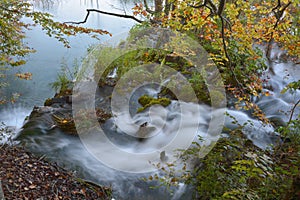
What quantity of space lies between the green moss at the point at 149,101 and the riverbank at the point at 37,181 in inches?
92.7

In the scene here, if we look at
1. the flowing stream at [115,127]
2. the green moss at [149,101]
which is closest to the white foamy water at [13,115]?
the flowing stream at [115,127]

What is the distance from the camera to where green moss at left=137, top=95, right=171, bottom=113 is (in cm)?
519

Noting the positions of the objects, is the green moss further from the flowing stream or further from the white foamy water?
the white foamy water

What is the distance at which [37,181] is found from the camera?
2711 millimetres

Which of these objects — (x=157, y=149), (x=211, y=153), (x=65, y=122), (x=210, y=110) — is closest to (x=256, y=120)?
(x=210, y=110)

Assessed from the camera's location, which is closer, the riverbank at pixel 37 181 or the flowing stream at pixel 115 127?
the riverbank at pixel 37 181

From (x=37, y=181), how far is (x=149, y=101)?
3.13 meters

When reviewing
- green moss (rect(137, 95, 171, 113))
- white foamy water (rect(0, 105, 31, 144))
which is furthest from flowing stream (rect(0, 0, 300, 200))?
green moss (rect(137, 95, 171, 113))

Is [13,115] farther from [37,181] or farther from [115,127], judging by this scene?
[37,181]

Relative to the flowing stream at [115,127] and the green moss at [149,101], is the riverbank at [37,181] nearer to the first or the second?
the flowing stream at [115,127]

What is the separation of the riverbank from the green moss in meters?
2.35

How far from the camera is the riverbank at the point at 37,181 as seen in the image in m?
2.52

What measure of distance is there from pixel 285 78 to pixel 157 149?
5.44m

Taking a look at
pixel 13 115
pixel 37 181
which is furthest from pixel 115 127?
pixel 13 115
